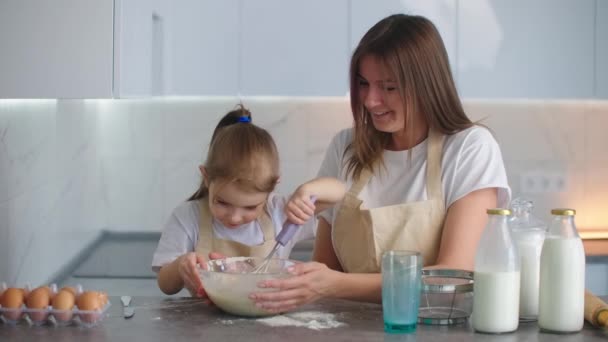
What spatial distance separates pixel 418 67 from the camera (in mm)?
1947

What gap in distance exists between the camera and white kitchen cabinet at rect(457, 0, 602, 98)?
10.5 feet

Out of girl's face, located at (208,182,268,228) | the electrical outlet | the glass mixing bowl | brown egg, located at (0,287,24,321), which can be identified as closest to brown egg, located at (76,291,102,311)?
brown egg, located at (0,287,24,321)

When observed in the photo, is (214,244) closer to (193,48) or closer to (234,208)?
(234,208)

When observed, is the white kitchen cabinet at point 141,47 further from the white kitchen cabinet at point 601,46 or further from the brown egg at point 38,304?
the white kitchen cabinet at point 601,46

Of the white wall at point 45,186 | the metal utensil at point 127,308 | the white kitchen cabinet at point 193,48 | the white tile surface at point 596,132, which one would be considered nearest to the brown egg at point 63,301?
the metal utensil at point 127,308

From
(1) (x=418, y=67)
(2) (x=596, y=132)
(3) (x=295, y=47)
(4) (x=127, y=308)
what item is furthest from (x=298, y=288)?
(2) (x=596, y=132)

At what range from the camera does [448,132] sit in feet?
6.59

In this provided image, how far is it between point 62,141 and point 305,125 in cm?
96

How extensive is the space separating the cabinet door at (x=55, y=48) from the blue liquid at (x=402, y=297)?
1.55 meters

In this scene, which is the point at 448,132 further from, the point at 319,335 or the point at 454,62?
the point at 454,62

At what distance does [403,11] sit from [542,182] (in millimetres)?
954

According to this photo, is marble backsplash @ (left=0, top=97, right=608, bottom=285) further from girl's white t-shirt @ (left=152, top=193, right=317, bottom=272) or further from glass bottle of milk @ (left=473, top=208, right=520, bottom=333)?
glass bottle of milk @ (left=473, top=208, right=520, bottom=333)

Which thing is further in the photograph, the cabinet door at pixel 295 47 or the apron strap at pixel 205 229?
the cabinet door at pixel 295 47

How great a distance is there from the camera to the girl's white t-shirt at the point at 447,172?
193cm
